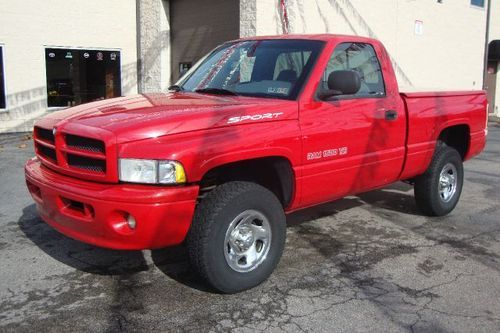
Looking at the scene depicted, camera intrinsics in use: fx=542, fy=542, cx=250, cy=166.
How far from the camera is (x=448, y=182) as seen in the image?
6.41 metres

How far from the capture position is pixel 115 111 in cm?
405

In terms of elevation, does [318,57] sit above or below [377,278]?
above

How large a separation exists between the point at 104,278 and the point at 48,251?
0.94 metres

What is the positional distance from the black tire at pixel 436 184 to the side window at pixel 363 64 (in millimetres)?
1305

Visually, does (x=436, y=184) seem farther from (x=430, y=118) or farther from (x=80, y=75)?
(x=80, y=75)

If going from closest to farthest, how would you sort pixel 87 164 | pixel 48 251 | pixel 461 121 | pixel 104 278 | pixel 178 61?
pixel 87 164 → pixel 104 278 → pixel 48 251 → pixel 461 121 → pixel 178 61

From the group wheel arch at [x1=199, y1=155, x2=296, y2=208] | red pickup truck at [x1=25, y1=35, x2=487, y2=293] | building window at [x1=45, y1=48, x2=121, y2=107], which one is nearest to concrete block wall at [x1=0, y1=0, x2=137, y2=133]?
building window at [x1=45, y1=48, x2=121, y2=107]

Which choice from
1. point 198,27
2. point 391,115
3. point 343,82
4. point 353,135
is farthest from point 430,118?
point 198,27

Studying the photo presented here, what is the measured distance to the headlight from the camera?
3523 mm

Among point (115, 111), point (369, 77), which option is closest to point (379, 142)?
point (369, 77)

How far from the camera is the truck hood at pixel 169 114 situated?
3607mm

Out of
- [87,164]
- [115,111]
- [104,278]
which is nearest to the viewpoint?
[87,164]

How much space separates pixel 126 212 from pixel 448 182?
4.28 m

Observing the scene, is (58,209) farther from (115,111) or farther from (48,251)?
(48,251)
